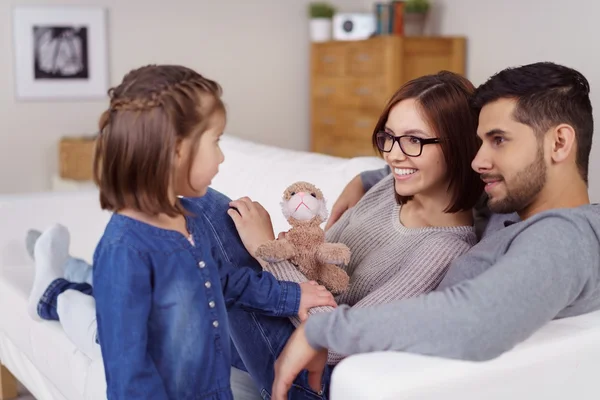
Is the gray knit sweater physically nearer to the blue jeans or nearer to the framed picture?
the blue jeans

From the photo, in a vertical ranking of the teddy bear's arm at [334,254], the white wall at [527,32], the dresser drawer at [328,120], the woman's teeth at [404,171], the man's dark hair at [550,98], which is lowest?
the dresser drawer at [328,120]

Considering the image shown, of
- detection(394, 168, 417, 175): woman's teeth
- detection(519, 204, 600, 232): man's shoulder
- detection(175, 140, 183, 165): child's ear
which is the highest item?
detection(175, 140, 183, 165): child's ear

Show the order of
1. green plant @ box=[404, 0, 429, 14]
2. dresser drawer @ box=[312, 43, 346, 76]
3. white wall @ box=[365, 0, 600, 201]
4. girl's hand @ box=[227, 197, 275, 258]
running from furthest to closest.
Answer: dresser drawer @ box=[312, 43, 346, 76]
green plant @ box=[404, 0, 429, 14]
white wall @ box=[365, 0, 600, 201]
girl's hand @ box=[227, 197, 275, 258]

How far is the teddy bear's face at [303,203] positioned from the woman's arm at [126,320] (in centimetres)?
51

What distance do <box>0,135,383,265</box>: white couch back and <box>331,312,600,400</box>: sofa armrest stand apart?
1.19 m

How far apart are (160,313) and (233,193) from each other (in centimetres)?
Result: 147

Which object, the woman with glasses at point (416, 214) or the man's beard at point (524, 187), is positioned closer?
the man's beard at point (524, 187)

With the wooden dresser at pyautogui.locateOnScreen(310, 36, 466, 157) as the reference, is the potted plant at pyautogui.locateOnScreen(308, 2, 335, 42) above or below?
above

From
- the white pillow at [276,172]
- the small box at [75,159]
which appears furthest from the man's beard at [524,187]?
the small box at [75,159]

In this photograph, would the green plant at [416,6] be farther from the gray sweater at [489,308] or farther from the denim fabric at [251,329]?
the gray sweater at [489,308]

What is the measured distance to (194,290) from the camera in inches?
51.9

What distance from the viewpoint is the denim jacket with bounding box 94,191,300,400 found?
→ 4.09 ft

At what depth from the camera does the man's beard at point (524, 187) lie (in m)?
1.43

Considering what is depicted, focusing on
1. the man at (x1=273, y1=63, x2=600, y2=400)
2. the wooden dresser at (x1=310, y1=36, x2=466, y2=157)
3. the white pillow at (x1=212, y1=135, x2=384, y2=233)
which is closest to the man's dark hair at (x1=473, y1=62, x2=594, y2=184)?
the man at (x1=273, y1=63, x2=600, y2=400)
